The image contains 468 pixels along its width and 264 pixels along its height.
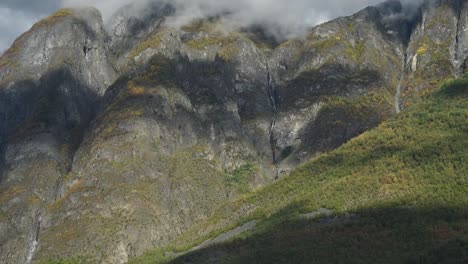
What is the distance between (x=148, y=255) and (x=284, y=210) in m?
43.1

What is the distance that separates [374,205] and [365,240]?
16467 millimetres

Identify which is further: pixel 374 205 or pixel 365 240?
pixel 374 205

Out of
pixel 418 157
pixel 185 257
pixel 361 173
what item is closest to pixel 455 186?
pixel 418 157

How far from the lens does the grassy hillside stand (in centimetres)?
11512

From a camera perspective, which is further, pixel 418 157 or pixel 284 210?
pixel 284 210

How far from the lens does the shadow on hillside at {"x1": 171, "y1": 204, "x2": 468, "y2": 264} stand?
355 ft

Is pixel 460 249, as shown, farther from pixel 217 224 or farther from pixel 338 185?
pixel 217 224

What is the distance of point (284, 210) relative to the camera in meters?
157

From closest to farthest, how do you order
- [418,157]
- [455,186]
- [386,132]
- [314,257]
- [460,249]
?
[460,249] → [314,257] → [455,186] → [418,157] → [386,132]

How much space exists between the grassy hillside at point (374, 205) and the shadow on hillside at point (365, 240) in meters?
0.18

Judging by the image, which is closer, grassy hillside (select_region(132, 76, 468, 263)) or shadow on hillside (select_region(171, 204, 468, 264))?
shadow on hillside (select_region(171, 204, 468, 264))

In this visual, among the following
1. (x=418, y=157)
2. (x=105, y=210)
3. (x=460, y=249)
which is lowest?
(x=460, y=249)

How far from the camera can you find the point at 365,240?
120m

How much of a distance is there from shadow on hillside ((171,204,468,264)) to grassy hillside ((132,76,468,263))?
185mm
